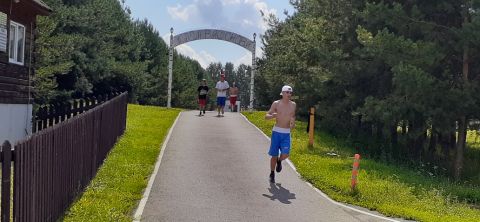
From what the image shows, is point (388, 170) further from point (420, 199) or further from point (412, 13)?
point (412, 13)

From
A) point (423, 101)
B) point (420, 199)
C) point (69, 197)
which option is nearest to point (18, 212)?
point (69, 197)

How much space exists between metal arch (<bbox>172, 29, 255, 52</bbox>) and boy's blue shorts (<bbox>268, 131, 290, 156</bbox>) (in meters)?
19.2

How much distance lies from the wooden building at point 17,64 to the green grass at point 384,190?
25.8ft

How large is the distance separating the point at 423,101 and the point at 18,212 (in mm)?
15504

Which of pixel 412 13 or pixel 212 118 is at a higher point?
pixel 412 13

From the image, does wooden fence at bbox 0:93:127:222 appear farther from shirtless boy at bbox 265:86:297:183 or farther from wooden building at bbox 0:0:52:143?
wooden building at bbox 0:0:52:143

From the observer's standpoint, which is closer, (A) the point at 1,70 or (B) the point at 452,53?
(A) the point at 1,70

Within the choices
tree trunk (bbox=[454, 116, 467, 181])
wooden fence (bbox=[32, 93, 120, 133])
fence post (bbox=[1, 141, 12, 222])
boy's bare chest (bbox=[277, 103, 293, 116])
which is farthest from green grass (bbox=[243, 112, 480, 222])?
fence post (bbox=[1, 141, 12, 222])

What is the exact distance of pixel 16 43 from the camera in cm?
1667

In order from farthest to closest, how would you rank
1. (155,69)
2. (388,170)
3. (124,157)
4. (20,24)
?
(155,69), (20,24), (388,170), (124,157)

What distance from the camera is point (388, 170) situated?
15.0 m

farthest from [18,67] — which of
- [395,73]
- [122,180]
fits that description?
[395,73]

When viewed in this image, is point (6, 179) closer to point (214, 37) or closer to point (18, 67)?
point (18, 67)

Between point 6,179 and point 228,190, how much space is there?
549cm
